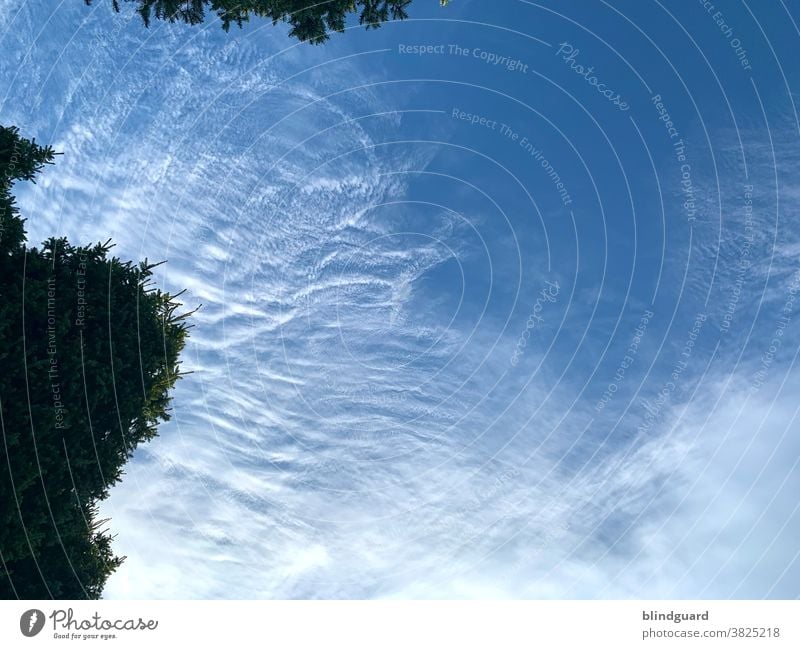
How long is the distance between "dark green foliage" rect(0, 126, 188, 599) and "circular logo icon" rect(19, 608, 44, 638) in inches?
224

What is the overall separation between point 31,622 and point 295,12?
1180 inches

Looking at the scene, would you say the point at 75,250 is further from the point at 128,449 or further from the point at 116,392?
the point at 128,449

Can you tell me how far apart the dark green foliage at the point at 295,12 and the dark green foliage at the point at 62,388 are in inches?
401

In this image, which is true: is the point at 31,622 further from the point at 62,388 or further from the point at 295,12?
the point at 295,12

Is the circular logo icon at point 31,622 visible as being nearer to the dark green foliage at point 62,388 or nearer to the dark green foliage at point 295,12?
the dark green foliage at point 62,388

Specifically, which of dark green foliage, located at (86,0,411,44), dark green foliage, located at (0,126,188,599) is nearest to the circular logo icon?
dark green foliage, located at (0,126,188,599)

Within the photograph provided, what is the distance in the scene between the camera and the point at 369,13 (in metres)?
26.4

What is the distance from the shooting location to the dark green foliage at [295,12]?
78.2 feet

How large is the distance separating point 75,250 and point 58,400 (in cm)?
828

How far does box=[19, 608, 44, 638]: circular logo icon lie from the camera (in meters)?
12.6

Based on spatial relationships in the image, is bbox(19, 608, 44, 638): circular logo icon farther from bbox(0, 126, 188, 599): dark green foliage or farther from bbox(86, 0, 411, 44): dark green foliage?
bbox(86, 0, 411, 44): dark green foliage

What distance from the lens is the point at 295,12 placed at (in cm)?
2555

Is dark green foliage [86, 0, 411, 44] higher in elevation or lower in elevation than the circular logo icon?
higher

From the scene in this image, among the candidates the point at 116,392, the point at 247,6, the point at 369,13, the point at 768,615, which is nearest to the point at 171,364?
the point at 116,392
